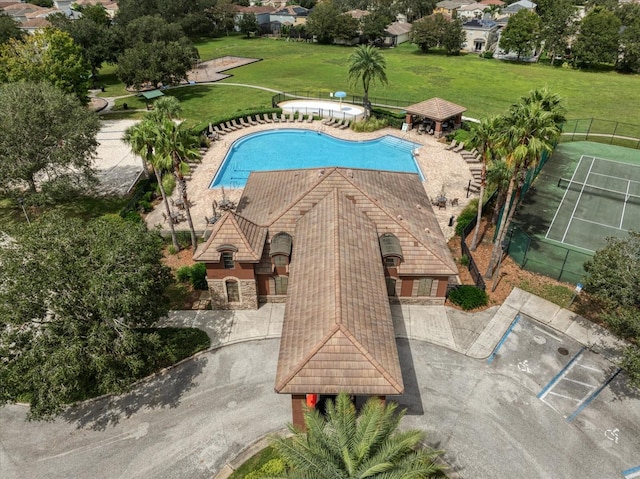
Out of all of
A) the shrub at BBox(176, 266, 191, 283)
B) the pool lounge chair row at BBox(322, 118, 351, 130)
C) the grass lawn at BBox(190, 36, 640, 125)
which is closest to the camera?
the shrub at BBox(176, 266, 191, 283)

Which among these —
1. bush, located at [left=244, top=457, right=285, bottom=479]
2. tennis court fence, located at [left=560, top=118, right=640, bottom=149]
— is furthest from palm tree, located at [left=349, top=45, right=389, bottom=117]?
bush, located at [left=244, top=457, right=285, bottom=479]

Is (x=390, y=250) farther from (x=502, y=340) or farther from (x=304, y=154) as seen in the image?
(x=304, y=154)

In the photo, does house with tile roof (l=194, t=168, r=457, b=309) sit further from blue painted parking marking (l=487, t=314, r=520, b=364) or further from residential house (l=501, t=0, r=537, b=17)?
residential house (l=501, t=0, r=537, b=17)

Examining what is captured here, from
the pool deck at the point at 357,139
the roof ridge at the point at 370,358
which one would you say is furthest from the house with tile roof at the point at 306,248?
the pool deck at the point at 357,139

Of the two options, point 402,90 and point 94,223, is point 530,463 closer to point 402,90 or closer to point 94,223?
point 94,223

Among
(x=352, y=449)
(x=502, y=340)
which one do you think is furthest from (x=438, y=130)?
(x=352, y=449)

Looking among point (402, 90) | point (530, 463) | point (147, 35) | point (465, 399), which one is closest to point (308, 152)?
point (402, 90)
